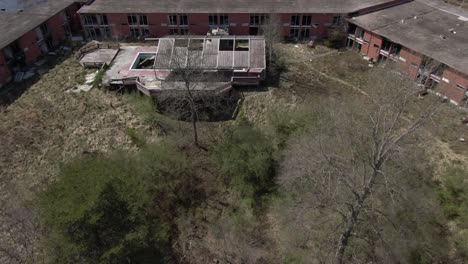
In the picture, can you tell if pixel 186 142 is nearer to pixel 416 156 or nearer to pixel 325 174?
pixel 325 174

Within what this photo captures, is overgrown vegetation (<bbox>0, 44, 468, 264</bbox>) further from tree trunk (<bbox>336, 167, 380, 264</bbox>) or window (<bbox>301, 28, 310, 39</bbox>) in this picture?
window (<bbox>301, 28, 310, 39</bbox>)

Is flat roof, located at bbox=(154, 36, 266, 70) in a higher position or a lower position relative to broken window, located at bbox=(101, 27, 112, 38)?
higher

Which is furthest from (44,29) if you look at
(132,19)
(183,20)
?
(183,20)

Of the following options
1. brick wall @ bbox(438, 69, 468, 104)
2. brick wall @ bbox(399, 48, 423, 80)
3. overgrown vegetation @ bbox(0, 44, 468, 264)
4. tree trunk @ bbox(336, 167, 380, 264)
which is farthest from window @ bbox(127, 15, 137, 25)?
tree trunk @ bbox(336, 167, 380, 264)

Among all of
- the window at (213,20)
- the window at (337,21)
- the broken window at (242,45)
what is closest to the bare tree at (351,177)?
the broken window at (242,45)

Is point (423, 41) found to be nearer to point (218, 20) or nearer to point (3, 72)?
point (218, 20)
